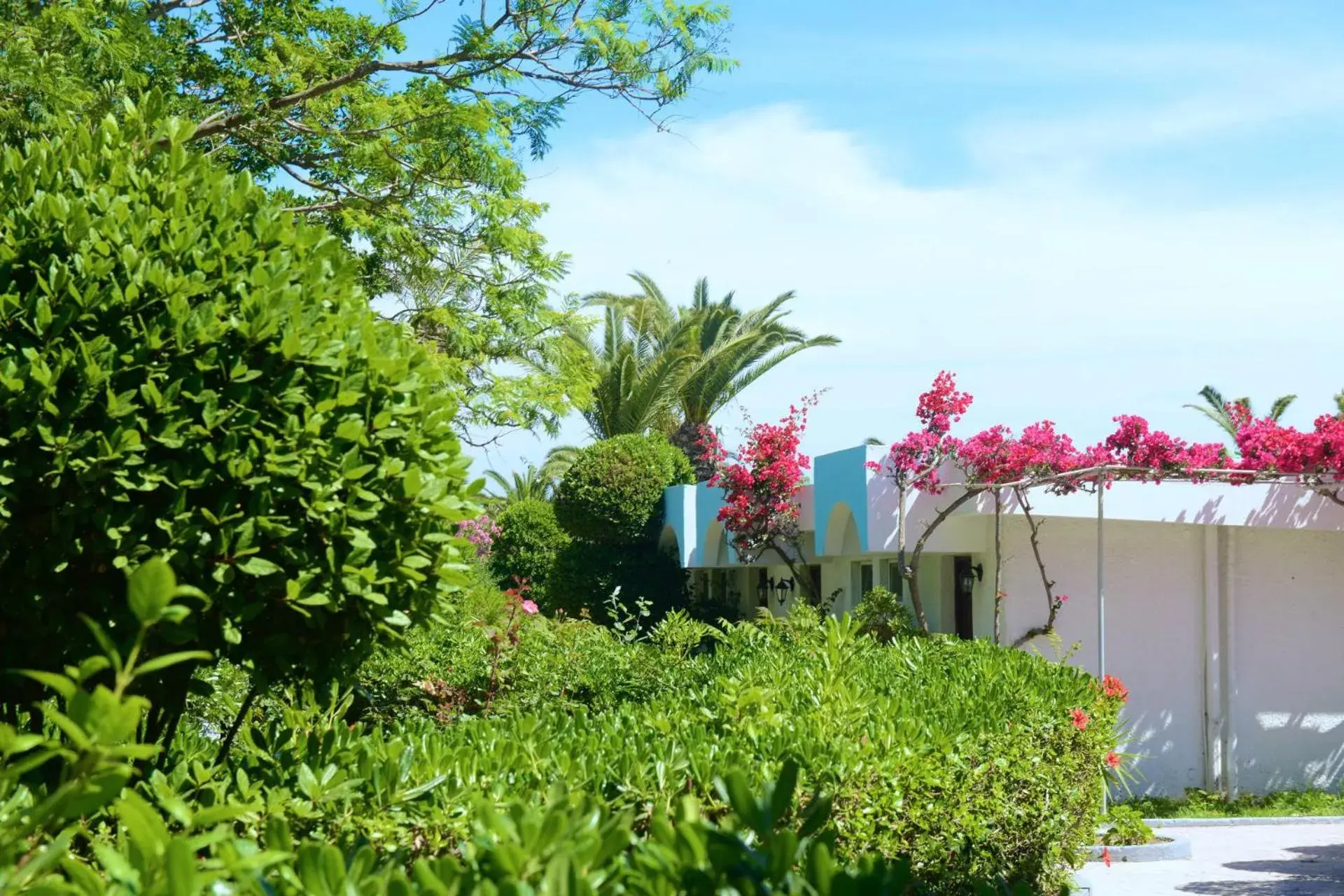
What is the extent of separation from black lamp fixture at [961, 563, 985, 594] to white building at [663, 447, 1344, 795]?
0.02 m

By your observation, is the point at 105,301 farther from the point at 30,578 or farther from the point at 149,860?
the point at 149,860

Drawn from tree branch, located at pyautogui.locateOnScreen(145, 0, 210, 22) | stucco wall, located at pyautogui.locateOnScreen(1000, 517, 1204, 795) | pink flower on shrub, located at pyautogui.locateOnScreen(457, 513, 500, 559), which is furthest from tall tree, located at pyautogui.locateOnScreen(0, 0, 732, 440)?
pink flower on shrub, located at pyautogui.locateOnScreen(457, 513, 500, 559)

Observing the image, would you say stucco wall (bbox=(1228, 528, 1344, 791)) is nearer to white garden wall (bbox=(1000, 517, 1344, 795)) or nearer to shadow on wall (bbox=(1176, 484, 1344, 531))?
white garden wall (bbox=(1000, 517, 1344, 795))

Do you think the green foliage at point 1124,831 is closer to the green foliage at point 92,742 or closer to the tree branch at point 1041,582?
the tree branch at point 1041,582

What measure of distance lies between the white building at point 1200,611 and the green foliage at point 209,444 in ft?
38.1

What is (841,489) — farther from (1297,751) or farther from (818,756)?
(818,756)

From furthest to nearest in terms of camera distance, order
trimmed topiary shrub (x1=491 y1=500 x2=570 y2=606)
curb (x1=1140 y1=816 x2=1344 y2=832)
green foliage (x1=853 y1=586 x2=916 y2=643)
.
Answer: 1. trimmed topiary shrub (x1=491 y1=500 x2=570 y2=606)
2. green foliage (x1=853 y1=586 x2=916 y2=643)
3. curb (x1=1140 y1=816 x2=1344 y2=832)

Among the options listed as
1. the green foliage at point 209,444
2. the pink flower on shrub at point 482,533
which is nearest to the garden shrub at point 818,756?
the green foliage at point 209,444

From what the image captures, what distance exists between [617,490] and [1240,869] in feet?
50.6

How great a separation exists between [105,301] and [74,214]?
33 cm

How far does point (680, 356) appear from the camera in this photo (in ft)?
87.5

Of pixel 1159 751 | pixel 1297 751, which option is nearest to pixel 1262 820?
pixel 1159 751

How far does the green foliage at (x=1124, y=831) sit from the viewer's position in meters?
11.4

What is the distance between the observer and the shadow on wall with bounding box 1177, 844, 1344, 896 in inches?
391
